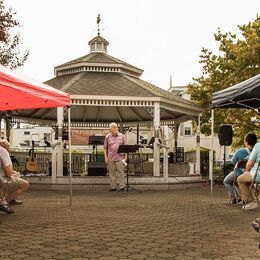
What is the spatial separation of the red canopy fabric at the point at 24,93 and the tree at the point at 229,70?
42.5 ft

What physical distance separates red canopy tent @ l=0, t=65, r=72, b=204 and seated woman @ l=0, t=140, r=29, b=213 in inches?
41.5

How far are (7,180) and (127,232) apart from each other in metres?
3.09

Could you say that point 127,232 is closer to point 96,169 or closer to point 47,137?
point 96,169

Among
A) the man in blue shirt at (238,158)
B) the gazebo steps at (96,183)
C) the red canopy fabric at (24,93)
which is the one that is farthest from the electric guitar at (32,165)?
the man in blue shirt at (238,158)

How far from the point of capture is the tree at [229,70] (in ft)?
69.3

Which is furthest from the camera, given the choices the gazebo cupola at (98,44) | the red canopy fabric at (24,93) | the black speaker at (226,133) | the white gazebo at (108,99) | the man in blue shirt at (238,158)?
the gazebo cupola at (98,44)

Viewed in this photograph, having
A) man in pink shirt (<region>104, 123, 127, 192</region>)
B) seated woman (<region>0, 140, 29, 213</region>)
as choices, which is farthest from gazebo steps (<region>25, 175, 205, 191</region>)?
seated woman (<region>0, 140, 29, 213</region>)

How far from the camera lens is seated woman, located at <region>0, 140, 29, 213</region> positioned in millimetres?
8195

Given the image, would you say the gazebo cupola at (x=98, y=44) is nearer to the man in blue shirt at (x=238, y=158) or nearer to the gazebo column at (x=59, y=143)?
the gazebo column at (x=59, y=143)

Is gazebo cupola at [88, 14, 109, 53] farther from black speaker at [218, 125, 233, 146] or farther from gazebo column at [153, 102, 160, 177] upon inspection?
black speaker at [218, 125, 233, 146]

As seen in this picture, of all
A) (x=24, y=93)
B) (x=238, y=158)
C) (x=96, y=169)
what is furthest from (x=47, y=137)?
(x=24, y=93)

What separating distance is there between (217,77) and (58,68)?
25.7 feet

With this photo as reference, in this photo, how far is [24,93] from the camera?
8.20 m

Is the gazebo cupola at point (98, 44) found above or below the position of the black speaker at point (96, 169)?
above
